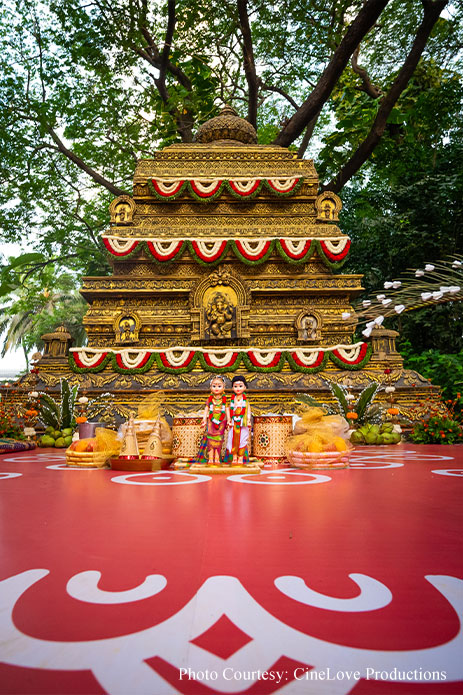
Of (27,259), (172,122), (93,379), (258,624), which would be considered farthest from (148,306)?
(258,624)

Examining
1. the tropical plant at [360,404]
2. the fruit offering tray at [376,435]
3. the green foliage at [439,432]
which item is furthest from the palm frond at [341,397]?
the green foliage at [439,432]

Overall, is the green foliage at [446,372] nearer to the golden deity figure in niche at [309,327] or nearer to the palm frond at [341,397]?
the golden deity figure in niche at [309,327]

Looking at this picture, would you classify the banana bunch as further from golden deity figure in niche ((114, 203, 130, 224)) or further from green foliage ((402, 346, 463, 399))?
golden deity figure in niche ((114, 203, 130, 224))

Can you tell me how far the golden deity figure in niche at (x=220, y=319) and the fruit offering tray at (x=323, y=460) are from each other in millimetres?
5140

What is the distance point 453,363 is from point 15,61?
15257mm

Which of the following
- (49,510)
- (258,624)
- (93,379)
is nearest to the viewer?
(258,624)

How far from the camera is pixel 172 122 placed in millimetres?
12734

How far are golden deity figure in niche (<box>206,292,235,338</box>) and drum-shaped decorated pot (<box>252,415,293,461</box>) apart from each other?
446 cm

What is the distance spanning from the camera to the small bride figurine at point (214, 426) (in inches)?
181

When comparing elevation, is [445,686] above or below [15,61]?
below

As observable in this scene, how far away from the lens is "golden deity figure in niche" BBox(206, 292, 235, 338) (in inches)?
363

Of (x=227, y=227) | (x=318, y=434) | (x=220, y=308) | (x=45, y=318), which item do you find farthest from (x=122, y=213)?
(x=45, y=318)

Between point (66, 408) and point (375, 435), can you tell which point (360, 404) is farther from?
point (66, 408)

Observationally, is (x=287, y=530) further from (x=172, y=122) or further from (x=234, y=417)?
(x=172, y=122)
